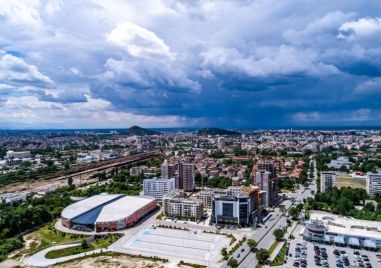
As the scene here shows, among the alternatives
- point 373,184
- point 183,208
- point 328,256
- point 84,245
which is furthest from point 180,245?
point 373,184

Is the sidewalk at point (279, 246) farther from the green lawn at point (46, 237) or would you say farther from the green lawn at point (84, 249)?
the green lawn at point (46, 237)

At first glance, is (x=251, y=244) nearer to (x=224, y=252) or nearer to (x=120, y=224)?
(x=224, y=252)

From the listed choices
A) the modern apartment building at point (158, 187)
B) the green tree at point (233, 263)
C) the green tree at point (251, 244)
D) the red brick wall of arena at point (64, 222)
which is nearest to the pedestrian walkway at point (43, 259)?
the red brick wall of arena at point (64, 222)

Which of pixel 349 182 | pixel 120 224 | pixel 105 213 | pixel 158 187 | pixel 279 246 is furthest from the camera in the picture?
pixel 349 182

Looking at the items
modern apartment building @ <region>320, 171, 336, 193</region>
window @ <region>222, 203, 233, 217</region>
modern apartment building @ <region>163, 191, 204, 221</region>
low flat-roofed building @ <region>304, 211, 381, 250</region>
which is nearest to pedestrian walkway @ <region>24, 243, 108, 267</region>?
modern apartment building @ <region>163, 191, 204, 221</region>

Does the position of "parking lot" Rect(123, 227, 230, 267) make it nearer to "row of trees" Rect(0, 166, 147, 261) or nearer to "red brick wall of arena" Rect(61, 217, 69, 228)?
"red brick wall of arena" Rect(61, 217, 69, 228)
